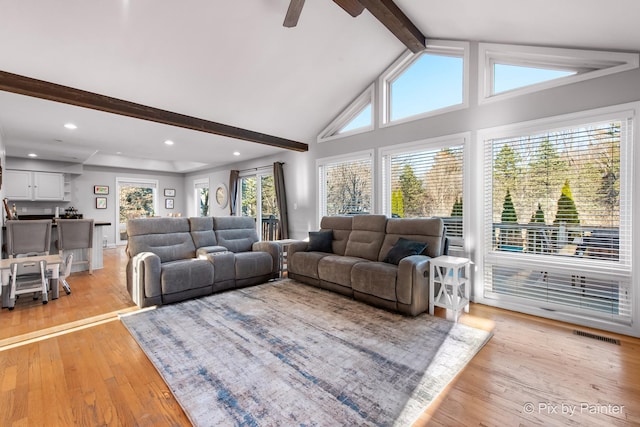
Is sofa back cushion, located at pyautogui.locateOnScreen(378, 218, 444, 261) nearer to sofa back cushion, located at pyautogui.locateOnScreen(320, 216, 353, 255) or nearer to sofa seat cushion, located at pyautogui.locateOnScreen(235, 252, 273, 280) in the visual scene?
sofa back cushion, located at pyautogui.locateOnScreen(320, 216, 353, 255)

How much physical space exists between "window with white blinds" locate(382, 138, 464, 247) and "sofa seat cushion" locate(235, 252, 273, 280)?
201 centimetres

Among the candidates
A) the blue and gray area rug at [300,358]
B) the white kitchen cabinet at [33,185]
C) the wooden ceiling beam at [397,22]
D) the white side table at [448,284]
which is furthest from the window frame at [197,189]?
the white side table at [448,284]

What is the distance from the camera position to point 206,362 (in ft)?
7.14

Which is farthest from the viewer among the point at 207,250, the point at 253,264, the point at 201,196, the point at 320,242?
the point at 201,196

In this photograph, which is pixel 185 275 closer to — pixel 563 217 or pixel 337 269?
pixel 337 269

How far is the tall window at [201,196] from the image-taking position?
9547 millimetres

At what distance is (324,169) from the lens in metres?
5.67

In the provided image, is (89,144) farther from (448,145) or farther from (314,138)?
(448,145)

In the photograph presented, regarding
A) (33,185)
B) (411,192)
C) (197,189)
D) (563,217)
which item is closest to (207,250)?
(411,192)

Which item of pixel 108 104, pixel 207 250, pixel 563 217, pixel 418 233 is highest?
pixel 108 104

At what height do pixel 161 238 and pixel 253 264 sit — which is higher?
pixel 161 238

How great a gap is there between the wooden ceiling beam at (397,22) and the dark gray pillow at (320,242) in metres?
2.83

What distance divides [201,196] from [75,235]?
489 cm

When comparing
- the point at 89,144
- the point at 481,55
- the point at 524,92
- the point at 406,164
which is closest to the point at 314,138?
the point at 406,164
